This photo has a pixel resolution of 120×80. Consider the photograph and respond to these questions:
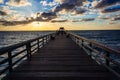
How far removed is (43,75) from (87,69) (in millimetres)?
1675

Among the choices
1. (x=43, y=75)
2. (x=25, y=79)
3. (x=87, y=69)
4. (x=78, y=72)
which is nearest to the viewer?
(x=25, y=79)

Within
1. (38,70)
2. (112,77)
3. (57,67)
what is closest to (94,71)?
(112,77)

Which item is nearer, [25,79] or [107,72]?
[25,79]

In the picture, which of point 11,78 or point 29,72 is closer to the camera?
point 11,78

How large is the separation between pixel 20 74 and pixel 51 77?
101 cm

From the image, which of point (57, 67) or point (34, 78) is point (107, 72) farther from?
point (34, 78)

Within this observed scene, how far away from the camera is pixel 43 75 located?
18.9ft

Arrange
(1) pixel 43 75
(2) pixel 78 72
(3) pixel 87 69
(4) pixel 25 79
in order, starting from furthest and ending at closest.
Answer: (3) pixel 87 69 → (2) pixel 78 72 → (1) pixel 43 75 → (4) pixel 25 79

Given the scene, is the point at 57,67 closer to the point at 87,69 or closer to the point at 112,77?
the point at 87,69

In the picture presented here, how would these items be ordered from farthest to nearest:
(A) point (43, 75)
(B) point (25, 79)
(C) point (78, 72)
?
1. (C) point (78, 72)
2. (A) point (43, 75)
3. (B) point (25, 79)

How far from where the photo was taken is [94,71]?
6.26m

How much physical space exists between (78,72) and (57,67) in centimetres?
103

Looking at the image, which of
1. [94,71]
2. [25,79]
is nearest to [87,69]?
[94,71]

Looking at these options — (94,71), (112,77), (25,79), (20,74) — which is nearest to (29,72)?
(20,74)
